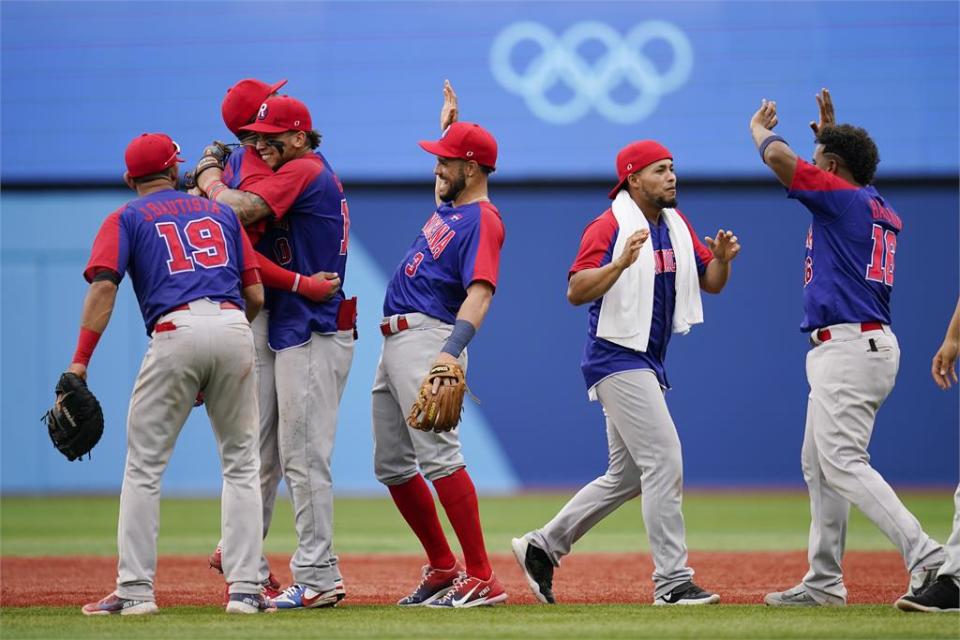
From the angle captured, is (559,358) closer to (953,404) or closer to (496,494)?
(496,494)

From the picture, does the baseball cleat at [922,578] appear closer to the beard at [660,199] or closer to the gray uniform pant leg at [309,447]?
the beard at [660,199]

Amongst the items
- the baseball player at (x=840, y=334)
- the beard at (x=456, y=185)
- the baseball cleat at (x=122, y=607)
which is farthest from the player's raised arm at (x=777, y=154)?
the baseball cleat at (x=122, y=607)

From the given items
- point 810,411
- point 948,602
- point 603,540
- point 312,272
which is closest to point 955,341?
point 810,411

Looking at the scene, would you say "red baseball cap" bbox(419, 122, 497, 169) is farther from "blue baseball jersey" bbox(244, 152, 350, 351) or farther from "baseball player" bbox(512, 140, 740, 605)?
"baseball player" bbox(512, 140, 740, 605)

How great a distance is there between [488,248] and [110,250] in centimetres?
169

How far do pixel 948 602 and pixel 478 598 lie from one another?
2048 millimetres

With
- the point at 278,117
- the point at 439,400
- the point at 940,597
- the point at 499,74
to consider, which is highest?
the point at 499,74

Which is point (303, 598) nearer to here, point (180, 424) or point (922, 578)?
point (180, 424)

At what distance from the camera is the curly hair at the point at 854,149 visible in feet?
20.4

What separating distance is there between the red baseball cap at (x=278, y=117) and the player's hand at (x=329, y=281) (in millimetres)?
709

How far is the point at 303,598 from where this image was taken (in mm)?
6043

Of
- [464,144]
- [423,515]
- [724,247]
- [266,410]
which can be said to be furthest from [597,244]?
[266,410]

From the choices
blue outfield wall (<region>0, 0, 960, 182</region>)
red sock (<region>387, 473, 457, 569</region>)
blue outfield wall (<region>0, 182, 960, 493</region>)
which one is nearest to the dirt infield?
red sock (<region>387, 473, 457, 569</region>)

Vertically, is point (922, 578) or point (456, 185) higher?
point (456, 185)
